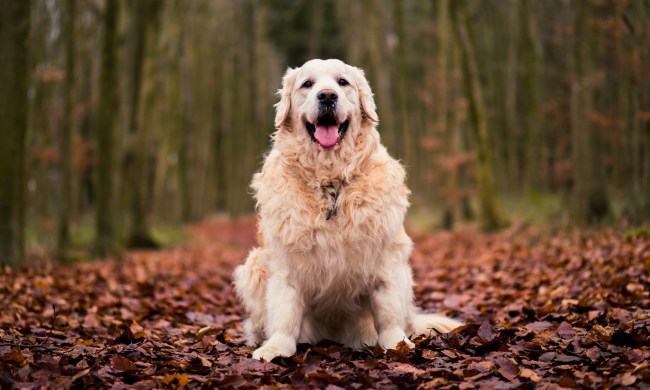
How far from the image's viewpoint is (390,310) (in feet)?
13.1

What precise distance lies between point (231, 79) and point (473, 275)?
21.6 m

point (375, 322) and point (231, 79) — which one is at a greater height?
point (231, 79)

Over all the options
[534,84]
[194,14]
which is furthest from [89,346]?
[194,14]

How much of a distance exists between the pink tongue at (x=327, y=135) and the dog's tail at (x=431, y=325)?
1436mm

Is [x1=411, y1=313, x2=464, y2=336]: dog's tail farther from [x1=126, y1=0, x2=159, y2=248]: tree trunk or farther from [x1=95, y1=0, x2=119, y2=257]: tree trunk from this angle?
[x1=126, y1=0, x2=159, y2=248]: tree trunk

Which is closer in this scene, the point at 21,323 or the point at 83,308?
the point at 21,323

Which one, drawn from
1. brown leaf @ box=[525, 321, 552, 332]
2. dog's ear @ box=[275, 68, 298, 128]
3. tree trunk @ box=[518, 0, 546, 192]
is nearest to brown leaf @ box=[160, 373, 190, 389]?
dog's ear @ box=[275, 68, 298, 128]

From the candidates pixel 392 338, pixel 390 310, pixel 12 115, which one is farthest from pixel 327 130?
pixel 12 115

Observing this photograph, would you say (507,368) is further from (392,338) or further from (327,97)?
(327,97)

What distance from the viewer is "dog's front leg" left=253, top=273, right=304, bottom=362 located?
3.86 metres

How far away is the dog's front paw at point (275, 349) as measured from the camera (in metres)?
Result: 3.74

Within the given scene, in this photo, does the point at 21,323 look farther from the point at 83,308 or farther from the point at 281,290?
the point at 281,290

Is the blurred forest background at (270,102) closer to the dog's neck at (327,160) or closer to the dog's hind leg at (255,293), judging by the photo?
the dog's neck at (327,160)

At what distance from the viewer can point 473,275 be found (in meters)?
7.36
